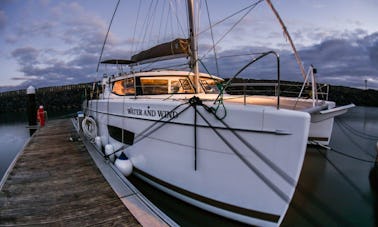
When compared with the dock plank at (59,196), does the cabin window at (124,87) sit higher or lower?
higher

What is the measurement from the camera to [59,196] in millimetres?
4613

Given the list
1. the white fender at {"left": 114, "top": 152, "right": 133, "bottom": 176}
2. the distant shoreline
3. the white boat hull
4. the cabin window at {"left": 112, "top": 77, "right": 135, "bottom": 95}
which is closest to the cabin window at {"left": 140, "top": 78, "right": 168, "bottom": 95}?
the cabin window at {"left": 112, "top": 77, "right": 135, "bottom": 95}

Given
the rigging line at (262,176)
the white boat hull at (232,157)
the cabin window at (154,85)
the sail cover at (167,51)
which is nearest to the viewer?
the white boat hull at (232,157)

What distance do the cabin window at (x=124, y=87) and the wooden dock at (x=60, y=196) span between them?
2294mm

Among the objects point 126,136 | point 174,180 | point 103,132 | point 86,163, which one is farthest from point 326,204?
point 103,132

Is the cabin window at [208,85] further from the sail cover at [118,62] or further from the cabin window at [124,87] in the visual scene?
the sail cover at [118,62]

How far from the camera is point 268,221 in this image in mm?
3920

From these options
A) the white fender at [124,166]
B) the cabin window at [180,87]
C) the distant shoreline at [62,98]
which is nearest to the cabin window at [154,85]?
the cabin window at [180,87]

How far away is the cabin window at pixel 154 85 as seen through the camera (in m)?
6.70

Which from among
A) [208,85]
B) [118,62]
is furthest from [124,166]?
[118,62]

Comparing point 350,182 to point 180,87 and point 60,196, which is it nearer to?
point 180,87

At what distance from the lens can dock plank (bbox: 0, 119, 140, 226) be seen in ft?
12.5

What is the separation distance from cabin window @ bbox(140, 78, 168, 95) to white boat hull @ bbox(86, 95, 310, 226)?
1361 mm

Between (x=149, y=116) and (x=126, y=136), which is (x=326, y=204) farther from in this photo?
Result: (x=126, y=136)
